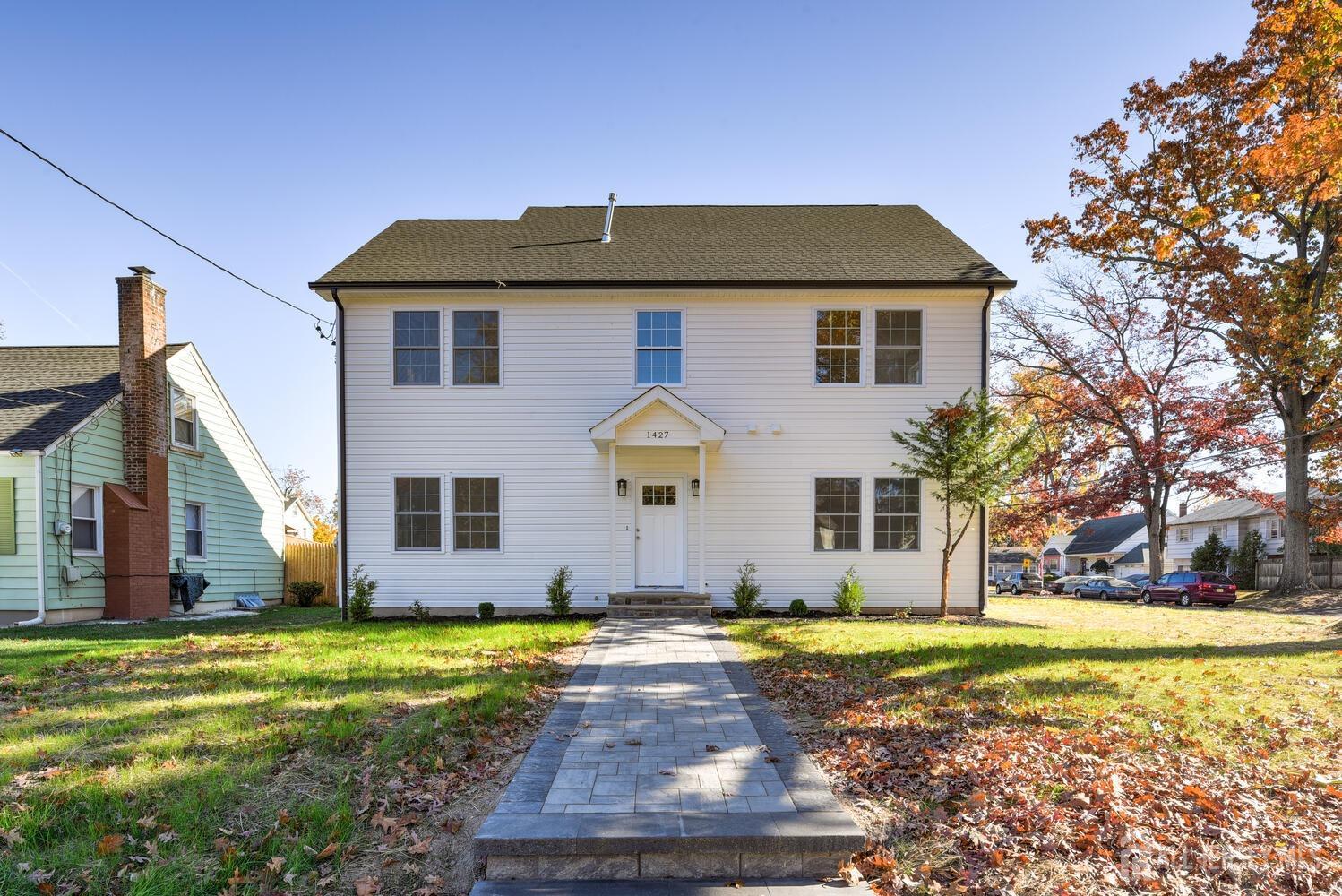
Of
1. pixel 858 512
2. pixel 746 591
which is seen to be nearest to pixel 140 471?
pixel 746 591

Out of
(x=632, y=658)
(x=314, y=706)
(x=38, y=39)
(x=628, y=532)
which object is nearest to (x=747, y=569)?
(x=628, y=532)

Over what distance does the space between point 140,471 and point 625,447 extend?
10065 millimetres

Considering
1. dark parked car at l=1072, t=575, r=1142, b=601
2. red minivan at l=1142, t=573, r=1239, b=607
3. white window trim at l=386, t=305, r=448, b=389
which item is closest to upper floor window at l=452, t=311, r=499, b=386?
white window trim at l=386, t=305, r=448, b=389

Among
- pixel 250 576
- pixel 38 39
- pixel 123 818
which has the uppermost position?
pixel 38 39

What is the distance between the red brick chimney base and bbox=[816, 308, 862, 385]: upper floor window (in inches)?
537

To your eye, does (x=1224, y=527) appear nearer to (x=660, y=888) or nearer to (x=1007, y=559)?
(x=1007, y=559)

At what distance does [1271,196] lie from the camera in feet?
64.7

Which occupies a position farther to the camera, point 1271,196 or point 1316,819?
point 1271,196

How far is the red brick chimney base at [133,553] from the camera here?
1427 cm

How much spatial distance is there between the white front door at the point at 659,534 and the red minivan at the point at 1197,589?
21.4m

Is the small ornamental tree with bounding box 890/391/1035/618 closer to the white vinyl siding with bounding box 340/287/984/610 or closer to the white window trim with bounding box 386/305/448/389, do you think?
the white vinyl siding with bounding box 340/287/984/610

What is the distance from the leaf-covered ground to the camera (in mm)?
3527

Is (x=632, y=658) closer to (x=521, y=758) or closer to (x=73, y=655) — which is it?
(x=521, y=758)

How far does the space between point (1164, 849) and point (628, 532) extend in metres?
10.8
